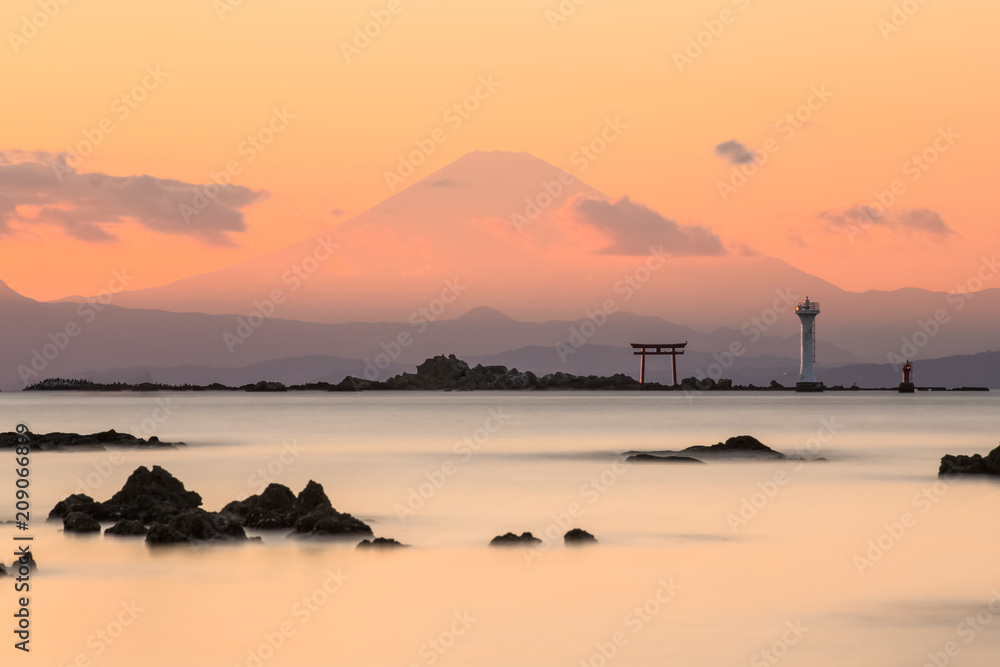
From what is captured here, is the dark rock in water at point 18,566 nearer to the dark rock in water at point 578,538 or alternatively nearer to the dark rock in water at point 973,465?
the dark rock in water at point 578,538

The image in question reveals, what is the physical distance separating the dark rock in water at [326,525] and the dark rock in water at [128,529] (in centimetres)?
297

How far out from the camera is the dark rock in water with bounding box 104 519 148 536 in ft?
80.7

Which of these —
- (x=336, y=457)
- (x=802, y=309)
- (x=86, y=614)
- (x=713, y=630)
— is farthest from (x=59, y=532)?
(x=802, y=309)

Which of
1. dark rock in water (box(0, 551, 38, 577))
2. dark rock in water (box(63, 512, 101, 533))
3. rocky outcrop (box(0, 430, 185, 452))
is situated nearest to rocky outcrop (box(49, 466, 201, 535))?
dark rock in water (box(63, 512, 101, 533))

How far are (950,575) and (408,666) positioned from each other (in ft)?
36.2

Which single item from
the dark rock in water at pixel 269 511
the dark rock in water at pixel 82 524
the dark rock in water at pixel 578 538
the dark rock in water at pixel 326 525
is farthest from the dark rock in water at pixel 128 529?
the dark rock in water at pixel 578 538

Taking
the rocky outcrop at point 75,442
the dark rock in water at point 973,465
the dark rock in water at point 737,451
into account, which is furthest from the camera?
the rocky outcrop at point 75,442

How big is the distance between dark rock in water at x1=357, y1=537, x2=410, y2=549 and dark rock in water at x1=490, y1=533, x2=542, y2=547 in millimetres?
1840

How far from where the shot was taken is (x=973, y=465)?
131 ft

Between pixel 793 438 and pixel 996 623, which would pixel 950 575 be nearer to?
pixel 996 623

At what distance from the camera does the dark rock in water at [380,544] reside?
23453 millimetres

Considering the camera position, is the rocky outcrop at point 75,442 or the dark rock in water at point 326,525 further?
the rocky outcrop at point 75,442

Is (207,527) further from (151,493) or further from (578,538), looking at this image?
(578,538)

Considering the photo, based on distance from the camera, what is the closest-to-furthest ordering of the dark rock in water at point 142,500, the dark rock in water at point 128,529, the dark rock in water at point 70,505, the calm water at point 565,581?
1. the calm water at point 565,581
2. the dark rock in water at point 128,529
3. the dark rock in water at point 142,500
4. the dark rock in water at point 70,505
